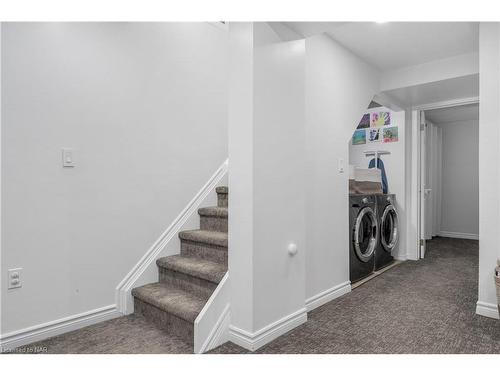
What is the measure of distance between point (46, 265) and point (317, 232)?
185cm

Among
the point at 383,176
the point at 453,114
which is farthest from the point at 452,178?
the point at 383,176

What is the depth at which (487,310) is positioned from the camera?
226 cm

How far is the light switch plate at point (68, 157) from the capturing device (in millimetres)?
2031

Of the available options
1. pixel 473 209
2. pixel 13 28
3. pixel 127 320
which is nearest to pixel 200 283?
pixel 127 320

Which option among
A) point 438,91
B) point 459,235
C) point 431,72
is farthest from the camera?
point 459,235

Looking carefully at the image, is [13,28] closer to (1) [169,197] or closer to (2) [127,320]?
(1) [169,197]

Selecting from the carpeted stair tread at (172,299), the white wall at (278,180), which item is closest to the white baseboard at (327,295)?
the white wall at (278,180)

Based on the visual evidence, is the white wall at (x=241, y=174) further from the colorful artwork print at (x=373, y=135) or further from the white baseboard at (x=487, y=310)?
the colorful artwork print at (x=373, y=135)

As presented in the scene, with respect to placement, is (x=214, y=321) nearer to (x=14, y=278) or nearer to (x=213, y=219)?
(x=213, y=219)

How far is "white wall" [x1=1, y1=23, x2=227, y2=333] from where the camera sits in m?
1.86

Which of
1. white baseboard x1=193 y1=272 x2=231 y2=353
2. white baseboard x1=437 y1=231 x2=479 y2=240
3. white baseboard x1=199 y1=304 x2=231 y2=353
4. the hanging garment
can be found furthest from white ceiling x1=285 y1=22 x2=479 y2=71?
white baseboard x1=437 y1=231 x2=479 y2=240

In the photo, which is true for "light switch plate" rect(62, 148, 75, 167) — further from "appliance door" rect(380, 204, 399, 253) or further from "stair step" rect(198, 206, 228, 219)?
"appliance door" rect(380, 204, 399, 253)

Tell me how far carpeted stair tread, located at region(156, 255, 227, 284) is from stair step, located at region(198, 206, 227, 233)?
0.32 meters

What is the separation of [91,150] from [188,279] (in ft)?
3.59
